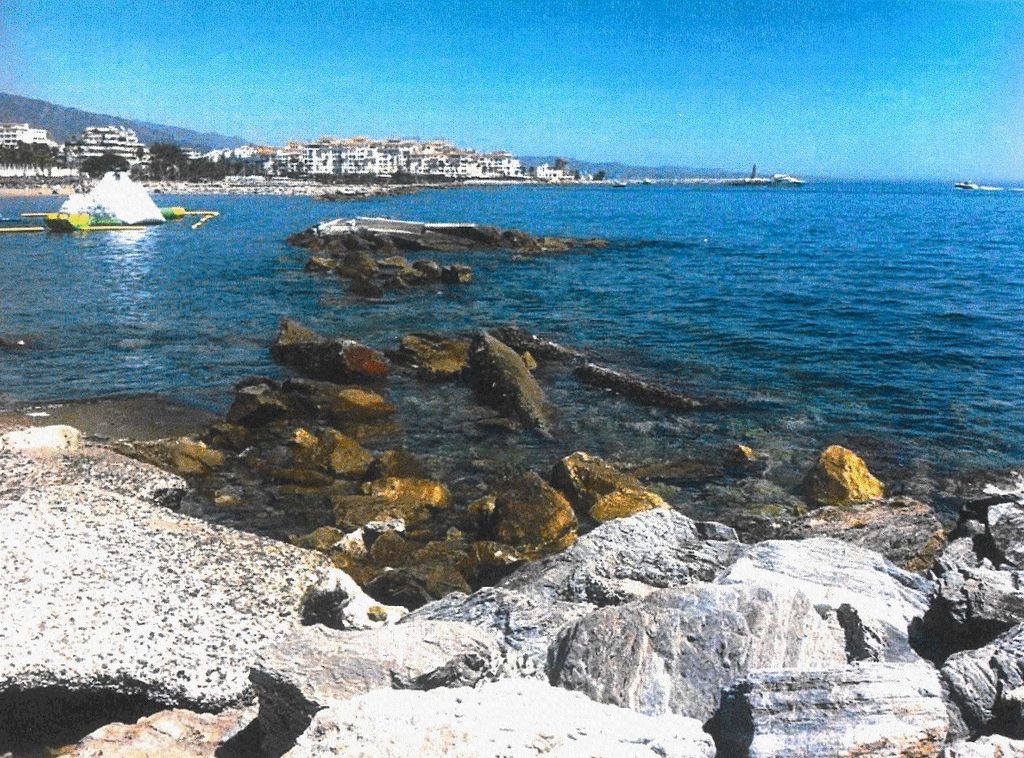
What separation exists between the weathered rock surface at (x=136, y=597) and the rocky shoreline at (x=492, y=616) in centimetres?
2

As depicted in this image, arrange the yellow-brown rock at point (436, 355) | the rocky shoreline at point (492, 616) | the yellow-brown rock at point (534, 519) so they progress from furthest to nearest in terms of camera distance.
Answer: the yellow-brown rock at point (436, 355) → the yellow-brown rock at point (534, 519) → the rocky shoreline at point (492, 616)

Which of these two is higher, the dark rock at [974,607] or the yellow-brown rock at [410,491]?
the dark rock at [974,607]

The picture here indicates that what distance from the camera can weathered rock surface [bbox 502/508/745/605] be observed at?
7020mm

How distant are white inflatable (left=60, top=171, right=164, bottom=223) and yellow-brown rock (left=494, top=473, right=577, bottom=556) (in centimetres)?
5967

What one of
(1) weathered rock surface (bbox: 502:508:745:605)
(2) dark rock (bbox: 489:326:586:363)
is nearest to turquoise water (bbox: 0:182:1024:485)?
(2) dark rock (bbox: 489:326:586:363)

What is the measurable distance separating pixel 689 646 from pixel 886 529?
5.50 metres

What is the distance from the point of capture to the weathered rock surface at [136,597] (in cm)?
611

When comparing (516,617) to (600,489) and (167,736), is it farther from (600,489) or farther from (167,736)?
(600,489)

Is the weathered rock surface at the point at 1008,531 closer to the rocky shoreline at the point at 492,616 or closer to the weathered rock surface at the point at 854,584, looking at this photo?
the rocky shoreline at the point at 492,616

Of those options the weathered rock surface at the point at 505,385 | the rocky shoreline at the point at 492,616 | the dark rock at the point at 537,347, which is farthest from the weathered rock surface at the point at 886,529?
the dark rock at the point at 537,347

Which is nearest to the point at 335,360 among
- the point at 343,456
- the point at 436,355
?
the point at 436,355

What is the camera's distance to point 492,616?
6.45m

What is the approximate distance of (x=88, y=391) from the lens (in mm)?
18000

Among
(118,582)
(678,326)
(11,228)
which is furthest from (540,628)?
(11,228)
